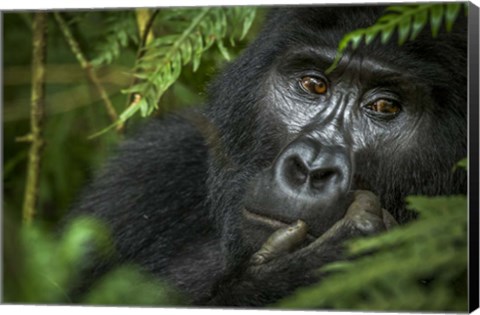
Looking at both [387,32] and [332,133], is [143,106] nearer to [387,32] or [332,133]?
[332,133]

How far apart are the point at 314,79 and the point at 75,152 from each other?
1.26 m

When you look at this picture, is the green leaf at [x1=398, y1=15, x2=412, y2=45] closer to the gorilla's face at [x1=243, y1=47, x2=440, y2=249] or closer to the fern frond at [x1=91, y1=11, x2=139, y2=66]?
the gorilla's face at [x1=243, y1=47, x2=440, y2=249]

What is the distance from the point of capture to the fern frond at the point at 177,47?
12.4 feet

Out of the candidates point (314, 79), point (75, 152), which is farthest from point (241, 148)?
point (75, 152)

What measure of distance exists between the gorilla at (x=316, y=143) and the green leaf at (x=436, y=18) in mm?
27

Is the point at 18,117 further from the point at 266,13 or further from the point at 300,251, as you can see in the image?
the point at 300,251

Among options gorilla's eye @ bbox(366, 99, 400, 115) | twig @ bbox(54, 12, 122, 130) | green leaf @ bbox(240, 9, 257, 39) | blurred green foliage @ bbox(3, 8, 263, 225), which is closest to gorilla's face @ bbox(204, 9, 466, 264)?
gorilla's eye @ bbox(366, 99, 400, 115)

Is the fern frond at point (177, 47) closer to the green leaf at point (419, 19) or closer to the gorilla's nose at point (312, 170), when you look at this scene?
the gorilla's nose at point (312, 170)

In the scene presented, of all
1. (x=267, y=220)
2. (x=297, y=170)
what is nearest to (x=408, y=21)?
(x=297, y=170)

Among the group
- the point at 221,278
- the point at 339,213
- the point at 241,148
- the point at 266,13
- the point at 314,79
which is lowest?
the point at 221,278

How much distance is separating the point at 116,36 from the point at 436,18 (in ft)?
4.80

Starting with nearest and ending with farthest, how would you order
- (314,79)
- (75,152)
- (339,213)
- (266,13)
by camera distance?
(339,213), (314,79), (266,13), (75,152)

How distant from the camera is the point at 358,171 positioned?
327 cm

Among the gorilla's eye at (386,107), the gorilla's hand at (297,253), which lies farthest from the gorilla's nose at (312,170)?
the gorilla's eye at (386,107)
